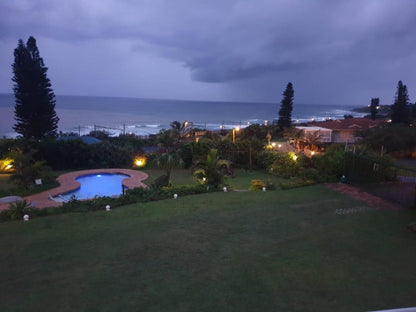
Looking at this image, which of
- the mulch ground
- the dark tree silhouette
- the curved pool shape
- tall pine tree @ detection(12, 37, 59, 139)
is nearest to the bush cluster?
the curved pool shape

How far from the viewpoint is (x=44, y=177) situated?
36.5ft

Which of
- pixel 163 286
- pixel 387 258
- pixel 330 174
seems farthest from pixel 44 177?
pixel 387 258

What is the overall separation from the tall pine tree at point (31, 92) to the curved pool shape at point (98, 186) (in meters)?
8.28

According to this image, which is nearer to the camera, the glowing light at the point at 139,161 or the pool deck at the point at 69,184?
the pool deck at the point at 69,184

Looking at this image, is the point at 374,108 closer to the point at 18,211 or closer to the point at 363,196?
the point at 363,196

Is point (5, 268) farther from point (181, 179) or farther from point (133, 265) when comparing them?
point (181, 179)

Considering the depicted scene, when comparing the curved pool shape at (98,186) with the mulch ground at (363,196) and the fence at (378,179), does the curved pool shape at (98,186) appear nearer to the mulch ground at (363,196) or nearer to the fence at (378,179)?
the mulch ground at (363,196)

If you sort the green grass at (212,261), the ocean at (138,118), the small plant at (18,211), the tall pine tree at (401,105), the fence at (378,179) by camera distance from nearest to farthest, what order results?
the green grass at (212,261) < the small plant at (18,211) < the fence at (378,179) < the tall pine tree at (401,105) < the ocean at (138,118)

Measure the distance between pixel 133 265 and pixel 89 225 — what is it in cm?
240

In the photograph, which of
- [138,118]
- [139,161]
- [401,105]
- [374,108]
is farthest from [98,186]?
[138,118]

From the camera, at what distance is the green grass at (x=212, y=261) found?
3.22 meters

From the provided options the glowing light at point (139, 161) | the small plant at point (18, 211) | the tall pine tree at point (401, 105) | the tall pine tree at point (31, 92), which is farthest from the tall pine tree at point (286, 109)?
the small plant at point (18, 211)

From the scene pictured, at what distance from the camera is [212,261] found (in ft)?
13.8

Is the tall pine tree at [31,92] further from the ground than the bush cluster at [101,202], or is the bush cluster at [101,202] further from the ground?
the tall pine tree at [31,92]
